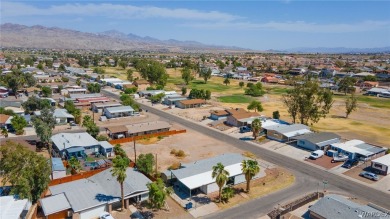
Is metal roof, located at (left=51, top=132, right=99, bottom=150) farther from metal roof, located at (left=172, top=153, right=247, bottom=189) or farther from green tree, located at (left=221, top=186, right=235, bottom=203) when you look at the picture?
green tree, located at (left=221, top=186, right=235, bottom=203)

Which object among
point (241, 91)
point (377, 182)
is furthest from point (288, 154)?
point (241, 91)

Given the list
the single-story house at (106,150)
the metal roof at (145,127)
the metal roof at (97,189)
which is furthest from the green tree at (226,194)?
the metal roof at (145,127)

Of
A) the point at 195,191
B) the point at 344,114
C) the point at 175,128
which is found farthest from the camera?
the point at 344,114

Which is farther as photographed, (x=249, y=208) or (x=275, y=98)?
(x=275, y=98)

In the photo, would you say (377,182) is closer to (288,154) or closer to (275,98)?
(288,154)

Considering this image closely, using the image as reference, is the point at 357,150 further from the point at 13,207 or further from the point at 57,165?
the point at 13,207

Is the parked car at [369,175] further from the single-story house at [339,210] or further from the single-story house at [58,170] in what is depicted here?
the single-story house at [58,170]

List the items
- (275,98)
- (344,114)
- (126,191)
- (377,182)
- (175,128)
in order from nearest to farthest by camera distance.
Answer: (126,191), (377,182), (175,128), (344,114), (275,98)

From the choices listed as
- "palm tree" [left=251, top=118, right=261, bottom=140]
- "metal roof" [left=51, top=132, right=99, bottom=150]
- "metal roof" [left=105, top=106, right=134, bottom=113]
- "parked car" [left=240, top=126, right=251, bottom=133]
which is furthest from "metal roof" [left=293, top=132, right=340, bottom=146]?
"metal roof" [left=105, top=106, right=134, bottom=113]
